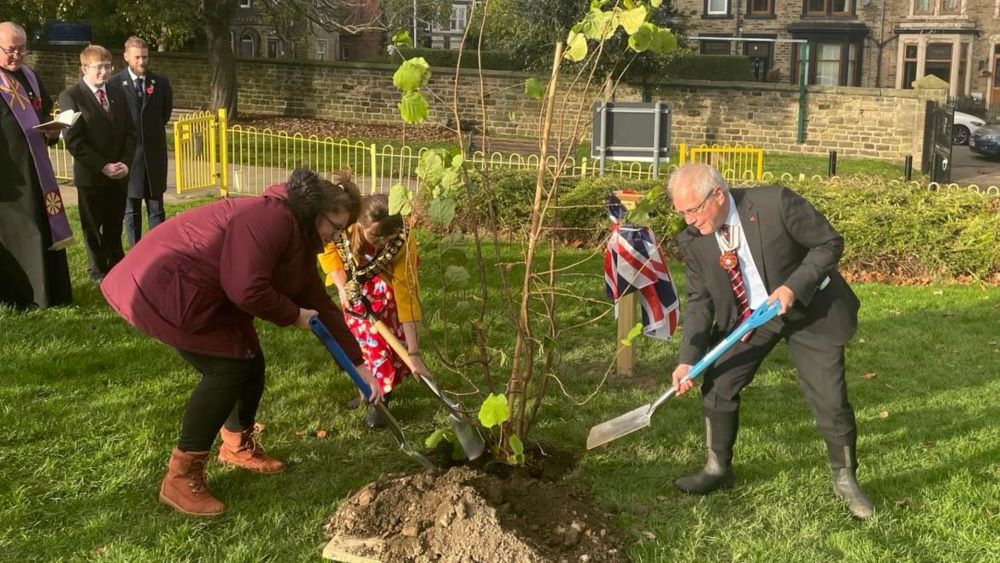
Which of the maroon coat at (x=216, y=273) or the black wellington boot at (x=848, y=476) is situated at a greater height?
the maroon coat at (x=216, y=273)

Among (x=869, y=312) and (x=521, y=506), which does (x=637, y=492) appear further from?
(x=869, y=312)

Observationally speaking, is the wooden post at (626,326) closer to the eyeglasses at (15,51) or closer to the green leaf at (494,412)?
the green leaf at (494,412)

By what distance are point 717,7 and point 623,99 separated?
15099mm

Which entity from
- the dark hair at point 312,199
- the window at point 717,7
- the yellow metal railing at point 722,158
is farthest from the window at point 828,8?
the dark hair at point 312,199

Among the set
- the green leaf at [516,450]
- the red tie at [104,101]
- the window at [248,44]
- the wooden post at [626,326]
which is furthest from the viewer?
the window at [248,44]

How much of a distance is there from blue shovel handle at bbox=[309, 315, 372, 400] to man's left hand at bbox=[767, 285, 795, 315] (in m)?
1.80

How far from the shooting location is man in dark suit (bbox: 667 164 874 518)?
4.21 metres

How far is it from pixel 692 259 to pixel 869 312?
15.0ft

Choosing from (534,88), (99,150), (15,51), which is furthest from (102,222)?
(534,88)

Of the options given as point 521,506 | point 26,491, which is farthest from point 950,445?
point 26,491

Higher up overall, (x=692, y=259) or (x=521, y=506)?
(x=692, y=259)

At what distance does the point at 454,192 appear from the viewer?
4176mm

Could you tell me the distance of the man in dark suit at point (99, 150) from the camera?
24.4 ft

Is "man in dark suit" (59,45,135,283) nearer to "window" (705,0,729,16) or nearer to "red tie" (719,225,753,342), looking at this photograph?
"red tie" (719,225,753,342)
